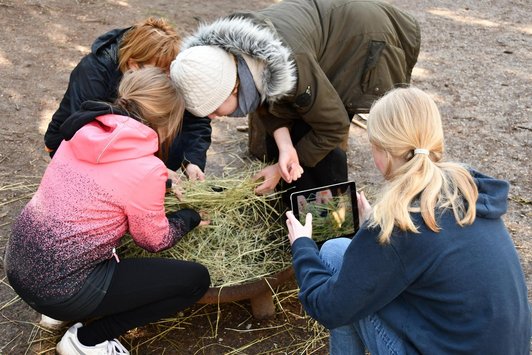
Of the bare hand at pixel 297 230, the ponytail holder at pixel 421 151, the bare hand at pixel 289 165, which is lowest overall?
the bare hand at pixel 289 165

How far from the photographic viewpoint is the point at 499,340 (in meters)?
1.72

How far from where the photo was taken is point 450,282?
170cm

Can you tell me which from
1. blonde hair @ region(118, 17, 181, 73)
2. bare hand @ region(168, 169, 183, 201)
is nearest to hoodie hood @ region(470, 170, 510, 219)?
bare hand @ region(168, 169, 183, 201)

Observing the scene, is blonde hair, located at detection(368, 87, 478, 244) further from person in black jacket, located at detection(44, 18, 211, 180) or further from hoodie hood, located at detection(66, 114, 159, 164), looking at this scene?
person in black jacket, located at detection(44, 18, 211, 180)

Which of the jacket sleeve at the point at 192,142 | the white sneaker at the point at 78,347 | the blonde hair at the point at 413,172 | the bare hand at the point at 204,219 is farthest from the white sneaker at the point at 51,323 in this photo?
the blonde hair at the point at 413,172

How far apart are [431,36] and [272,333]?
4374mm

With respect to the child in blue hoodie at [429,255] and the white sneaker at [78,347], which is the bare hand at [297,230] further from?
the white sneaker at [78,347]

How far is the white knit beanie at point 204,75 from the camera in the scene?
2.33m

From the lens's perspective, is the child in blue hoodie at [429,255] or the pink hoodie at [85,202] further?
the pink hoodie at [85,202]

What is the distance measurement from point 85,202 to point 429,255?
1164mm

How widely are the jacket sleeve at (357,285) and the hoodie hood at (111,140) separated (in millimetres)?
745

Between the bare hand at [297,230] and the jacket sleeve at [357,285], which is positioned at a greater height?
the jacket sleeve at [357,285]

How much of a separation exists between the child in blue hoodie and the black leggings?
68 centimetres

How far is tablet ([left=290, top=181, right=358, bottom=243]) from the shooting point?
2578 mm
